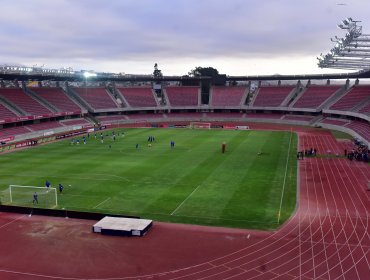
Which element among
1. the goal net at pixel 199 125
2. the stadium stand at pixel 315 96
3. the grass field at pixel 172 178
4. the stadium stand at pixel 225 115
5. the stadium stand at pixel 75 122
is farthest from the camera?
the stadium stand at pixel 225 115

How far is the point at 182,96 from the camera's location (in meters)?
99.4

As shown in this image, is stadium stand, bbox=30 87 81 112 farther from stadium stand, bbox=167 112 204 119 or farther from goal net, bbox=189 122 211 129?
goal net, bbox=189 122 211 129

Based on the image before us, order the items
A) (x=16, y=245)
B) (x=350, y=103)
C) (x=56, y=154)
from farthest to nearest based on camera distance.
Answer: (x=350, y=103) → (x=56, y=154) → (x=16, y=245)

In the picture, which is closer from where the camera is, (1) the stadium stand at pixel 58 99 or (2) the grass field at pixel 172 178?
(2) the grass field at pixel 172 178

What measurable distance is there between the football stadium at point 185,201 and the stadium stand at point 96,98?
1825 centimetres

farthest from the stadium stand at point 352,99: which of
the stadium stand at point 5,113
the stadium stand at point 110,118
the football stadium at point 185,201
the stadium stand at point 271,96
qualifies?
the stadium stand at point 5,113

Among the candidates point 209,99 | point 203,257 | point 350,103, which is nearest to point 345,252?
point 203,257

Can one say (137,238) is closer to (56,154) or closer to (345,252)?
(345,252)

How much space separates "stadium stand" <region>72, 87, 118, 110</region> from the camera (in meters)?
88.1

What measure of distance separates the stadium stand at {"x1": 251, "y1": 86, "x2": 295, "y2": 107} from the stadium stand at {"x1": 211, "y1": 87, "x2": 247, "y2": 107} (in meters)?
4.16

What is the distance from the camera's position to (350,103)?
73062 mm

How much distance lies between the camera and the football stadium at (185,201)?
1781cm

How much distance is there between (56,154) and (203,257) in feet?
107

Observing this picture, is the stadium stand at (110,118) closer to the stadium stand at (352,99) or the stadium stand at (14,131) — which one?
the stadium stand at (14,131)
